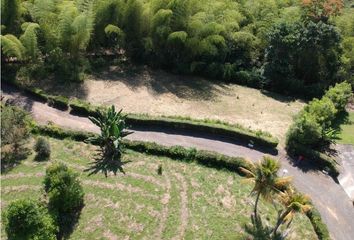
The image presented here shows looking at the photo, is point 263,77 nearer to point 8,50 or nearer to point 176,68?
point 176,68

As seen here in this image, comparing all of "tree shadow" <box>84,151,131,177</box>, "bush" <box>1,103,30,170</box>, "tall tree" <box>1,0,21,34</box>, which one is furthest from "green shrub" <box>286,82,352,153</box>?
"tall tree" <box>1,0,21,34</box>

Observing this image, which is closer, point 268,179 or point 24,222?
point 24,222

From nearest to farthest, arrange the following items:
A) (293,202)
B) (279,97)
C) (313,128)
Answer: (293,202) → (313,128) → (279,97)

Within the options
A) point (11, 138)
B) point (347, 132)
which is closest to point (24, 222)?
point (11, 138)

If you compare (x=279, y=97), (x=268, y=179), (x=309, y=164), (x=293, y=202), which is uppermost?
(x=279, y=97)

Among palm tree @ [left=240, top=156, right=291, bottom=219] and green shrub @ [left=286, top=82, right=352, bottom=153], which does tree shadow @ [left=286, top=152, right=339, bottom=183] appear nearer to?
green shrub @ [left=286, top=82, right=352, bottom=153]

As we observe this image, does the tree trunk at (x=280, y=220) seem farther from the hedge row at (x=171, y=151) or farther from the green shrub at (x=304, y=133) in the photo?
the green shrub at (x=304, y=133)

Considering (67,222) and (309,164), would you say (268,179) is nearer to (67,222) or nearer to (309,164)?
(309,164)
